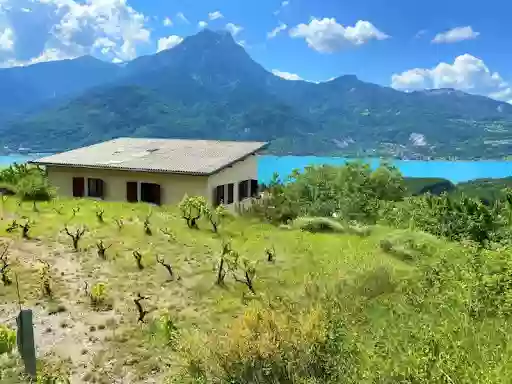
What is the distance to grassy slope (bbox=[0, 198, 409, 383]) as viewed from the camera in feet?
23.9

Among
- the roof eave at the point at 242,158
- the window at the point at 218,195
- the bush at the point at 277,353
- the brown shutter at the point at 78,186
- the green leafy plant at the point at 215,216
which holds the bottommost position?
the bush at the point at 277,353

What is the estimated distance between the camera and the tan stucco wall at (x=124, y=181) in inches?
869

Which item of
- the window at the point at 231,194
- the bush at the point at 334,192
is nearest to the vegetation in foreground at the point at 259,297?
the bush at the point at 334,192

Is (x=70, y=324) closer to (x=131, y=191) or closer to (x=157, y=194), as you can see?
(x=157, y=194)

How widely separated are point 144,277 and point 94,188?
47.6 ft

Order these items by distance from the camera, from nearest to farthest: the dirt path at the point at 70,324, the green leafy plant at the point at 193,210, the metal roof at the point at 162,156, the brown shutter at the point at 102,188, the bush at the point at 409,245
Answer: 1. the dirt path at the point at 70,324
2. the bush at the point at 409,245
3. the green leafy plant at the point at 193,210
4. the metal roof at the point at 162,156
5. the brown shutter at the point at 102,188

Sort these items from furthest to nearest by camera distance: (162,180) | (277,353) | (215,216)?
(162,180), (215,216), (277,353)

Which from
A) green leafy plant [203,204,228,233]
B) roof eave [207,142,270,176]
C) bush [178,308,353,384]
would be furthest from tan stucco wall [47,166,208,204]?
bush [178,308,353,384]

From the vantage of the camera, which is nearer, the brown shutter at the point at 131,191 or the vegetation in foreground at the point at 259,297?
the vegetation in foreground at the point at 259,297

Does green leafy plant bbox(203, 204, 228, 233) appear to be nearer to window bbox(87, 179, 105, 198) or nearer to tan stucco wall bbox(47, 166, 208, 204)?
tan stucco wall bbox(47, 166, 208, 204)

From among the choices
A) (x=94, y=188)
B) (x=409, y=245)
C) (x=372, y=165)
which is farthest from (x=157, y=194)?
(x=409, y=245)

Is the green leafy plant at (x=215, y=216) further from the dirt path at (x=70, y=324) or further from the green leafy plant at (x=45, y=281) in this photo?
the green leafy plant at (x=45, y=281)

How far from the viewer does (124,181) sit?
23219 mm

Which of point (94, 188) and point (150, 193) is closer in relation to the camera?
point (150, 193)
